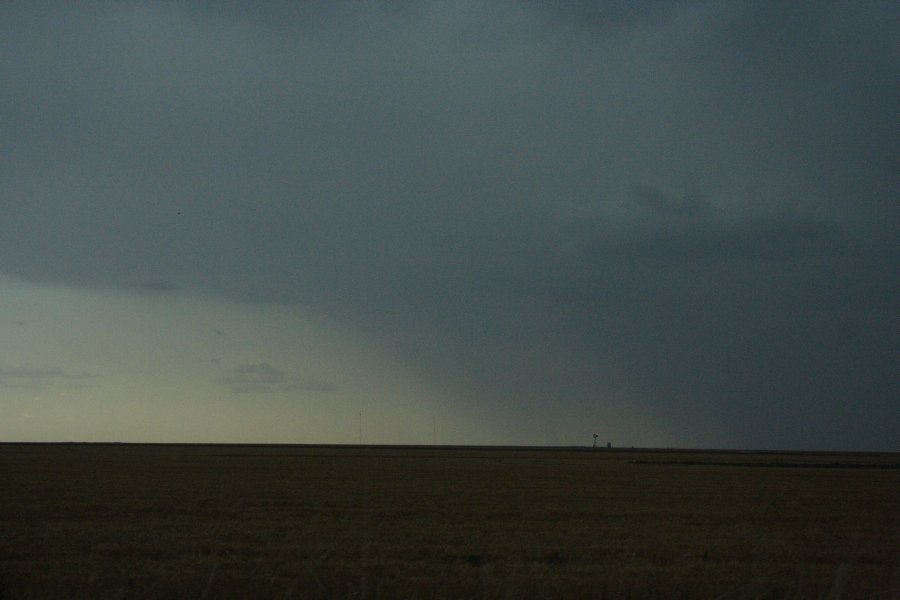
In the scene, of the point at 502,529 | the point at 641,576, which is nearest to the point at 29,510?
the point at 502,529

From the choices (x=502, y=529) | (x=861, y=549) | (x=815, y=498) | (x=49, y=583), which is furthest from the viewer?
(x=815, y=498)

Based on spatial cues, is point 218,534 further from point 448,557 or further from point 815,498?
point 815,498

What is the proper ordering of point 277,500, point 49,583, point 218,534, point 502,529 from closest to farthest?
point 49,583, point 218,534, point 502,529, point 277,500

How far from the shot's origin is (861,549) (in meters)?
22.4

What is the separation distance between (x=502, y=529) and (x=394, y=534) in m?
3.56

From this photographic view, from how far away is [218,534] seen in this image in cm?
2394

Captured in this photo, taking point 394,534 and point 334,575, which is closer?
point 334,575

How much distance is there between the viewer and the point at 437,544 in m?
22.5

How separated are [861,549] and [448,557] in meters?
11.0

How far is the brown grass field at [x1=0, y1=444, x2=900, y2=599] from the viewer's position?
16.5 m

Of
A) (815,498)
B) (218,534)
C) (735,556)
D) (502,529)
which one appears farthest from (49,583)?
(815,498)

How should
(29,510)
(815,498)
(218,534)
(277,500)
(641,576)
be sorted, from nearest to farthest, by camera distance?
(641,576) < (218,534) < (29,510) < (277,500) < (815,498)

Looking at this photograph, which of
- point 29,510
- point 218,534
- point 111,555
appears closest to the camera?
point 111,555

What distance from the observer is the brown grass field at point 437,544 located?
54.0 ft
